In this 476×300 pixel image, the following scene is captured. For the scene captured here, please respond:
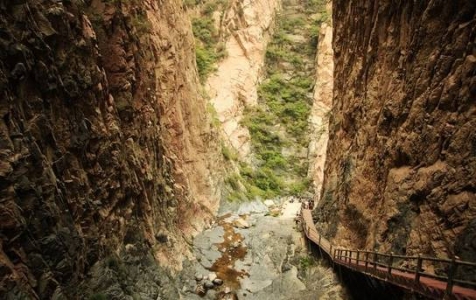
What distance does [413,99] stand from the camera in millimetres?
11117

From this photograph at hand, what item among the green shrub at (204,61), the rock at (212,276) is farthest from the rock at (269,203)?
the rock at (212,276)

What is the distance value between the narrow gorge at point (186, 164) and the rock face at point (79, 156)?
0.16 ft

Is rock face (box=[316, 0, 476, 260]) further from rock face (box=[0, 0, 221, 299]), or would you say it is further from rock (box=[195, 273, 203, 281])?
rock face (box=[0, 0, 221, 299])

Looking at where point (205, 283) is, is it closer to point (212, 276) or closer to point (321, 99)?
point (212, 276)

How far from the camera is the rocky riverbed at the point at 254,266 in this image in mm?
16653

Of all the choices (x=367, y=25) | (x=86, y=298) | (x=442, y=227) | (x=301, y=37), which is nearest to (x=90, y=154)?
(x=86, y=298)

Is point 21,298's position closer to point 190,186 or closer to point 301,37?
point 190,186

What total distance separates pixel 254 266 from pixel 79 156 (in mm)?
13224

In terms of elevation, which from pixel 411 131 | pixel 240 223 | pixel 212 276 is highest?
pixel 411 131

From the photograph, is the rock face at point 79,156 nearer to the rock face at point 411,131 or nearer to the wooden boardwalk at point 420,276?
the wooden boardwalk at point 420,276

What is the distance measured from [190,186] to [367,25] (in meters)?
15.8

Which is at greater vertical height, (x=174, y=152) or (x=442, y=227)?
(x=442, y=227)

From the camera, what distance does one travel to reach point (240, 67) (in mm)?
42906

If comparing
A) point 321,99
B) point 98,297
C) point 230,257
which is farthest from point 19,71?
point 321,99
